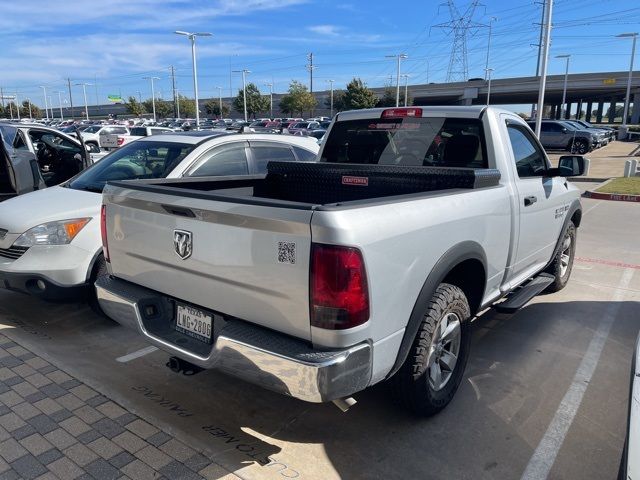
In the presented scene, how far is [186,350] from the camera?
2.77m

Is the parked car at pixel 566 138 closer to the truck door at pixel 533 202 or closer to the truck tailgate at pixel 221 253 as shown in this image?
the truck door at pixel 533 202

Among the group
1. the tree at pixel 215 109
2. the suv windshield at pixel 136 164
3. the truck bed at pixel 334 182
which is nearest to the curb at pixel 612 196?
the truck bed at pixel 334 182

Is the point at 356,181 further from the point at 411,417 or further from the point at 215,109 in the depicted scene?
the point at 215,109

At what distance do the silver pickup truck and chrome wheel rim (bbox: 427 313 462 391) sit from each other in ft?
0.05

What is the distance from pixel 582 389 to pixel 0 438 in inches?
152

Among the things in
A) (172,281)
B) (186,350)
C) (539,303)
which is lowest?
(539,303)

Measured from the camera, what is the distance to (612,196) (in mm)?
13156

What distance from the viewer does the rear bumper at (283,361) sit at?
2250mm

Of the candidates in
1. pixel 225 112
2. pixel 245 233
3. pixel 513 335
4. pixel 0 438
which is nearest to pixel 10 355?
pixel 0 438

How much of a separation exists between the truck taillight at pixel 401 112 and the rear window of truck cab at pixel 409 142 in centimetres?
3

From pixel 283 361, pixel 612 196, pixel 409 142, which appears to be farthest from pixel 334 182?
pixel 612 196

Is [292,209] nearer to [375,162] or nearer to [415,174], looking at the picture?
[415,174]

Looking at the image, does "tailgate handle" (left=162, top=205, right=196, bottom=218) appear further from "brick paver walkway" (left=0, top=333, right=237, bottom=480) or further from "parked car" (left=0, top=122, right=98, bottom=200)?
"parked car" (left=0, top=122, right=98, bottom=200)

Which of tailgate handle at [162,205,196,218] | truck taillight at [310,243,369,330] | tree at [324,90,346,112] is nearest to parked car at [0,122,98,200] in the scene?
tailgate handle at [162,205,196,218]
